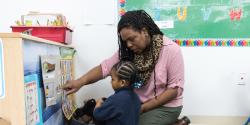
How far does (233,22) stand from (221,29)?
3.5 inches

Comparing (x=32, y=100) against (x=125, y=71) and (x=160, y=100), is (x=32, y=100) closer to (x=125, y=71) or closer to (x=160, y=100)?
(x=125, y=71)

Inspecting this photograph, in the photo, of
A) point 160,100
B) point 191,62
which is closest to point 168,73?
point 160,100

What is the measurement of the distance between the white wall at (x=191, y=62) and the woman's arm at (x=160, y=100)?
49 cm

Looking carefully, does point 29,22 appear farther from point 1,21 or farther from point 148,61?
point 148,61

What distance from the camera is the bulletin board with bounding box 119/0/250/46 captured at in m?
1.91

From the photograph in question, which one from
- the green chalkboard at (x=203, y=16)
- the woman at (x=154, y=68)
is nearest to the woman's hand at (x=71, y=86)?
the woman at (x=154, y=68)

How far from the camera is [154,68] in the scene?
157 cm

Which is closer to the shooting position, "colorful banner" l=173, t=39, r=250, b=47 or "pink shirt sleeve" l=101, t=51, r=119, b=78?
"pink shirt sleeve" l=101, t=51, r=119, b=78

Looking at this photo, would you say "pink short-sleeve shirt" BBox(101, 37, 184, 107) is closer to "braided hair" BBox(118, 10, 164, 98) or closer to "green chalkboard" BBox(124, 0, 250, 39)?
"braided hair" BBox(118, 10, 164, 98)

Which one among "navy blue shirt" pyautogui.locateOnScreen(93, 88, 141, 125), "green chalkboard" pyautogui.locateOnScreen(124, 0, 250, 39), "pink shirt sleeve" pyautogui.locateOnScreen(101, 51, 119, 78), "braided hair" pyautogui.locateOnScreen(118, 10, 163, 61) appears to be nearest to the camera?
"navy blue shirt" pyautogui.locateOnScreen(93, 88, 141, 125)

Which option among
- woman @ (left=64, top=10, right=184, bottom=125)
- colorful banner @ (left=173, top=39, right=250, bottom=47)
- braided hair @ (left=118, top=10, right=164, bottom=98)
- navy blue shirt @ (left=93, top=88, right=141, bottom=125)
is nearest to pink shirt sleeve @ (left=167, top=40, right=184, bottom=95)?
woman @ (left=64, top=10, right=184, bottom=125)

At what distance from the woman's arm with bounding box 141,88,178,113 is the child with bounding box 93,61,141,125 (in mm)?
136

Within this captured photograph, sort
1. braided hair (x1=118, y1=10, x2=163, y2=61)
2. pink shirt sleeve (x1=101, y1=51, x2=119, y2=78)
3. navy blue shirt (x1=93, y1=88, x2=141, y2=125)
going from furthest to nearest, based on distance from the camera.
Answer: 1. pink shirt sleeve (x1=101, y1=51, x2=119, y2=78)
2. braided hair (x1=118, y1=10, x2=163, y2=61)
3. navy blue shirt (x1=93, y1=88, x2=141, y2=125)

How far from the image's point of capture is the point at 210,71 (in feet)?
6.46
